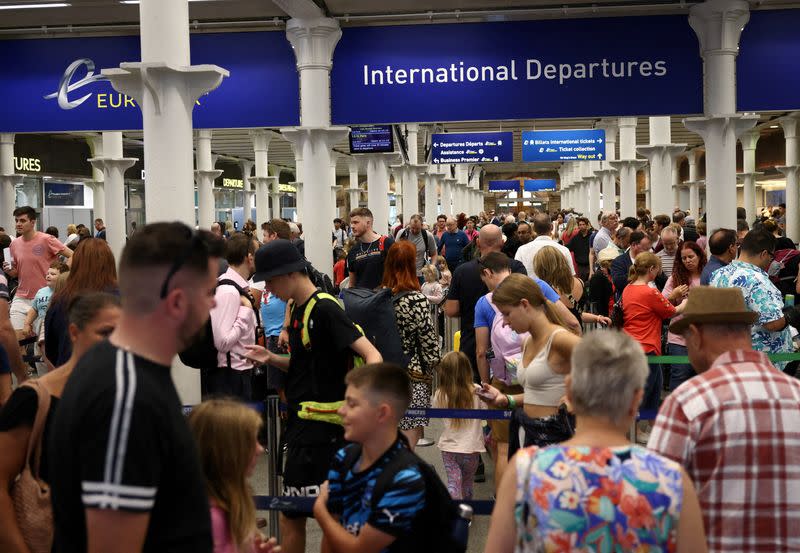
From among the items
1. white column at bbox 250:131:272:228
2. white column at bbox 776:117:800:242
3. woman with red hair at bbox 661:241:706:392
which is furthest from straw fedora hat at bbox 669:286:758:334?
white column at bbox 776:117:800:242

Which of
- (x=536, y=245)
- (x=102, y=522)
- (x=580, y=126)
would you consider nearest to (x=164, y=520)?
(x=102, y=522)

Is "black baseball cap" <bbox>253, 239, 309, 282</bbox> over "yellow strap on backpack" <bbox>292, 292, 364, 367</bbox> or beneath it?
over

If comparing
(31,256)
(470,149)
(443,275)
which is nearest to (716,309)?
(31,256)

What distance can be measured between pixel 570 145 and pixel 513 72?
53.9 feet

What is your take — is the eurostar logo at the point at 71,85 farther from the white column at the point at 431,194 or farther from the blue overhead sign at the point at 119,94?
the white column at the point at 431,194

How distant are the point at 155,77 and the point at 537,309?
3.46m

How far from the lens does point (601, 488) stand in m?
2.30

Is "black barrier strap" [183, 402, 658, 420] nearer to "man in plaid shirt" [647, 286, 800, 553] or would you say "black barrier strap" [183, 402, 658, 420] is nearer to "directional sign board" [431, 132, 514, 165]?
"man in plaid shirt" [647, 286, 800, 553]

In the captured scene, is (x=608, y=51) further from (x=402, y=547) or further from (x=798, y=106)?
(x=402, y=547)

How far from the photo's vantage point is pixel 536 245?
29.7 ft

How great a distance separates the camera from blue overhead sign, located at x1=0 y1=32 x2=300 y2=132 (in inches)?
442

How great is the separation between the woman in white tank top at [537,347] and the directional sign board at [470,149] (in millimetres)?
22132

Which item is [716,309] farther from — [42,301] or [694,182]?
[694,182]

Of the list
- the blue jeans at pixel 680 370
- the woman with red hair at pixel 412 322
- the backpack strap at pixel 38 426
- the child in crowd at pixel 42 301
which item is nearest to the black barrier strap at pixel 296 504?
the backpack strap at pixel 38 426
